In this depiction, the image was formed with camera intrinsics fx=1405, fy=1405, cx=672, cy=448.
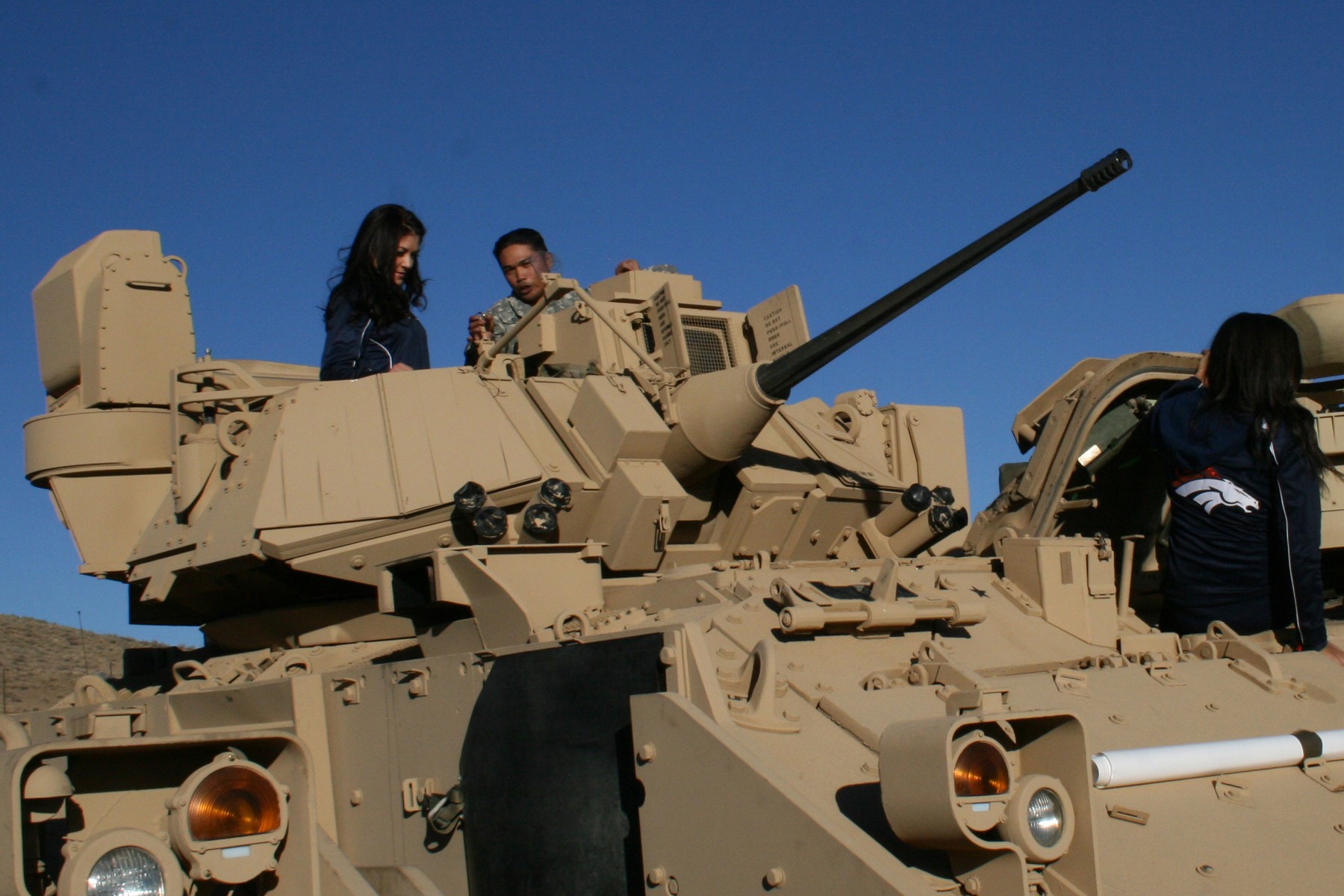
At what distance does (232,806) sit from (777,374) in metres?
3.74

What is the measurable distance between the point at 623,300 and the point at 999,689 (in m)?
5.40

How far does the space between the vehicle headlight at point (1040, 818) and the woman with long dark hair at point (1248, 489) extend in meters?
3.19

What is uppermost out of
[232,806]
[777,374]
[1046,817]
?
[777,374]

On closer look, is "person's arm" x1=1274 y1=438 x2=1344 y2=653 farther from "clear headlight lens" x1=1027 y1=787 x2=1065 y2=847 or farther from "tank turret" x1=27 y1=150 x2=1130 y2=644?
"clear headlight lens" x1=1027 y1=787 x2=1065 y2=847

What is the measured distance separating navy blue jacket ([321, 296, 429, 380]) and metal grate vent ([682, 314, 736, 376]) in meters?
1.60

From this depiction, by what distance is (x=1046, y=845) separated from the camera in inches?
154

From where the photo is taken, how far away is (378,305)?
8070 millimetres

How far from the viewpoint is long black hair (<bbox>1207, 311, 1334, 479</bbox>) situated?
6680 millimetres

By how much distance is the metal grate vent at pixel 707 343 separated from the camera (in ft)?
27.5

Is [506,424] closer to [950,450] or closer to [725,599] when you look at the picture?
[725,599]

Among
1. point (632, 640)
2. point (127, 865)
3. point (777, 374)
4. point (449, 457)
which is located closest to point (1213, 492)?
point (777, 374)

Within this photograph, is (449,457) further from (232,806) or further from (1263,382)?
(1263,382)

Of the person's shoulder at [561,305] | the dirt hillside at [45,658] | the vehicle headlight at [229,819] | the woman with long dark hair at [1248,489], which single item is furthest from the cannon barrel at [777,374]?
the dirt hillside at [45,658]

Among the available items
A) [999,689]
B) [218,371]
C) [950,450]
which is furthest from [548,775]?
[950,450]
